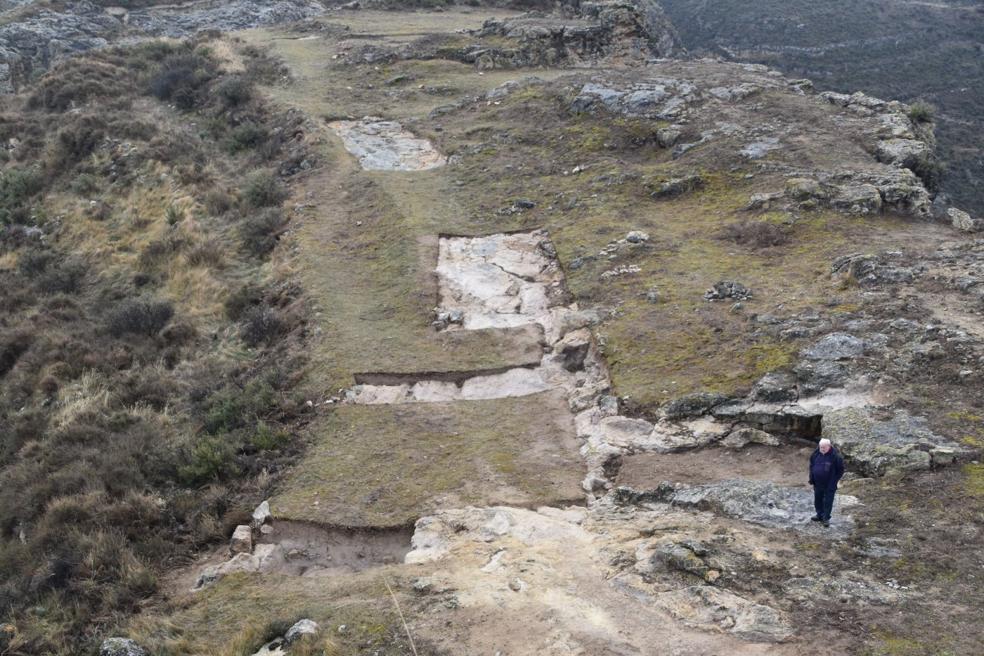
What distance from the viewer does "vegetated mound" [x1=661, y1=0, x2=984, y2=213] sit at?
163 ft

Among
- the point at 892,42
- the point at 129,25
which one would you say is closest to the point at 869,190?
the point at 129,25

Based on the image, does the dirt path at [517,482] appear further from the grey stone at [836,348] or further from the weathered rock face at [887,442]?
the grey stone at [836,348]

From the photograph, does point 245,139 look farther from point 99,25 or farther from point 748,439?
point 99,25

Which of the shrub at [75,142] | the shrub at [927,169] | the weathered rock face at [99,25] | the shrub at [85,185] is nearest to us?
the shrub at [927,169]

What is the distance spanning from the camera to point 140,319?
55.5ft

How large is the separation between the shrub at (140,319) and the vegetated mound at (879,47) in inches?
1532

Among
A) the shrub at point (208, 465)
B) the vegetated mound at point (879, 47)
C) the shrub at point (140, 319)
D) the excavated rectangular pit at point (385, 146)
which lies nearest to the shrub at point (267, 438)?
the shrub at point (208, 465)

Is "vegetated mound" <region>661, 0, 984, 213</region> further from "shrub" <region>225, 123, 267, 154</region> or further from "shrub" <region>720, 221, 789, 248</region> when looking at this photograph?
"shrub" <region>225, 123, 267, 154</region>

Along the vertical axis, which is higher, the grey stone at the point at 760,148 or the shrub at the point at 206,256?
the grey stone at the point at 760,148

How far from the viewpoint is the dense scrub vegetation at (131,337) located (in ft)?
34.9

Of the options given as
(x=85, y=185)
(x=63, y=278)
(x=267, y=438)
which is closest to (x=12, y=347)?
(x=63, y=278)

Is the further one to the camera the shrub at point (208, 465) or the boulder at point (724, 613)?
the shrub at point (208, 465)

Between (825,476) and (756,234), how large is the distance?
28.0ft

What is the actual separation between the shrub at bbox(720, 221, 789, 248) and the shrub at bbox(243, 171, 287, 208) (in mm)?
11926
